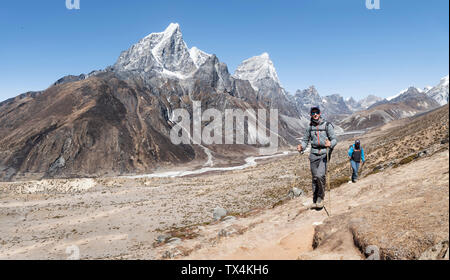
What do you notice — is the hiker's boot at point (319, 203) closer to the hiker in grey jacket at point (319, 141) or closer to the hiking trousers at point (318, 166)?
the hiking trousers at point (318, 166)

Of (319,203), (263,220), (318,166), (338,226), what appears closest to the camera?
(338,226)

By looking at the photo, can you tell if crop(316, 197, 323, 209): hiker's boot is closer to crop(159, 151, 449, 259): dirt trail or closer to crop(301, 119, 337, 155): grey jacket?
crop(159, 151, 449, 259): dirt trail

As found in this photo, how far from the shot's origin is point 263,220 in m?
14.3

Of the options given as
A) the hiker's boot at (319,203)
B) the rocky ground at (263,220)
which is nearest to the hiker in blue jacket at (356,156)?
the rocky ground at (263,220)

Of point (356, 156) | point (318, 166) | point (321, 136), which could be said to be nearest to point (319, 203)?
point (318, 166)

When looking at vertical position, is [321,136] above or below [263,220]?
above

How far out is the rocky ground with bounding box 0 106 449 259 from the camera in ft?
24.6

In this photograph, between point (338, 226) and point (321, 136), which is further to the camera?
point (321, 136)

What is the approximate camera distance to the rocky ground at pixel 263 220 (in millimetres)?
7492

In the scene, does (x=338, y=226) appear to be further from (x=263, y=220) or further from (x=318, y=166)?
(x=263, y=220)
